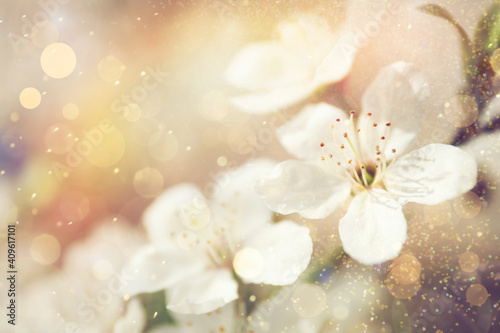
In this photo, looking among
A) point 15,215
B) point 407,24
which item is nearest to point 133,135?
point 15,215

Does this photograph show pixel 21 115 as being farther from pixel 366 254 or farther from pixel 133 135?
pixel 366 254

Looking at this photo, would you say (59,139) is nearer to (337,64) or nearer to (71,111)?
(71,111)

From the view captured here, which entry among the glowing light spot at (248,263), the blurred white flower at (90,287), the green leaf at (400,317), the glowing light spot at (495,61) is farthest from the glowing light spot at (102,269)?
the glowing light spot at (495,61)

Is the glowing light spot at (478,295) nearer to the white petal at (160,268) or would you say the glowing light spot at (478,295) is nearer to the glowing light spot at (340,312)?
the glowing light spot at (340,312)

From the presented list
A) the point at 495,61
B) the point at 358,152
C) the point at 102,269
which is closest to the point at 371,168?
the point at 358,152

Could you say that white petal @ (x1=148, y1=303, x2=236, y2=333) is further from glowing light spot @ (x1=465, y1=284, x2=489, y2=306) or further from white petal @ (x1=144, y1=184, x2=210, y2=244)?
glowing light spot @ (x1=465, y1=284, x2=489, y2=306)

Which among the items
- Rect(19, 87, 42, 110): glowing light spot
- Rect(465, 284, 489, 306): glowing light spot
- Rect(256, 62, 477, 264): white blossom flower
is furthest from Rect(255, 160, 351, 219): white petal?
Rect(19, 87, 42, 110): glowing light spot
